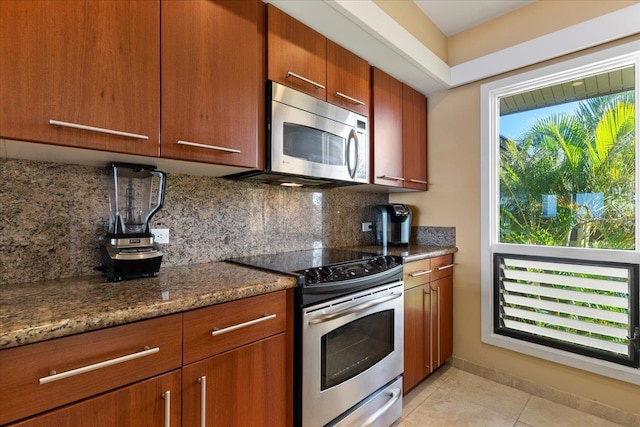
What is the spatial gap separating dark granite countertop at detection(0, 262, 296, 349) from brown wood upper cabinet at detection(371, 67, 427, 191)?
1.27 m

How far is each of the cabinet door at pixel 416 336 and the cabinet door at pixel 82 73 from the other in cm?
174

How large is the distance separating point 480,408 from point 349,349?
3.76 ft

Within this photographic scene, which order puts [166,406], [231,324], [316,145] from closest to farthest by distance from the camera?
[166,406] < [231,324] < [316,145]

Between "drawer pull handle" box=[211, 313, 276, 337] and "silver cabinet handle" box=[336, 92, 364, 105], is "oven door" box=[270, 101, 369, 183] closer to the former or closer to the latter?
"silver cabinet handle" box=[336, 92, 364, 105]

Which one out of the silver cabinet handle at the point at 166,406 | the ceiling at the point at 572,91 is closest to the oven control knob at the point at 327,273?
the silver cabinet handle at the point at 166,406

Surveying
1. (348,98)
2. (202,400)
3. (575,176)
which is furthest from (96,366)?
(575,176)

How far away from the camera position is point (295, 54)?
163 cm

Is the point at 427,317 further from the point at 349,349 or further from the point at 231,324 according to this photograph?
the point at 231,324

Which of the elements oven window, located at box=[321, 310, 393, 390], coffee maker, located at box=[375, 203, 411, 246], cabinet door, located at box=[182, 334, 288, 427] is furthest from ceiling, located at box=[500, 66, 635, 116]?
cabinet door, located at box=[182, 334, 288, 427]

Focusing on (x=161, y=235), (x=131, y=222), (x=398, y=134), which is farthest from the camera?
(x=398, y=134)

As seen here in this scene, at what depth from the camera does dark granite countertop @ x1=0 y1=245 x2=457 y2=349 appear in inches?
30.1

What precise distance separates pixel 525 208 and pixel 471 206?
361mm

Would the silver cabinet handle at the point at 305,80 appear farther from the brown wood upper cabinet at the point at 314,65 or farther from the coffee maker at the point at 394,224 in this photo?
the coffee maker at the point at 394,224

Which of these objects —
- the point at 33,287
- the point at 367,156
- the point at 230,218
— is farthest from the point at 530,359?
the point at 33,287
